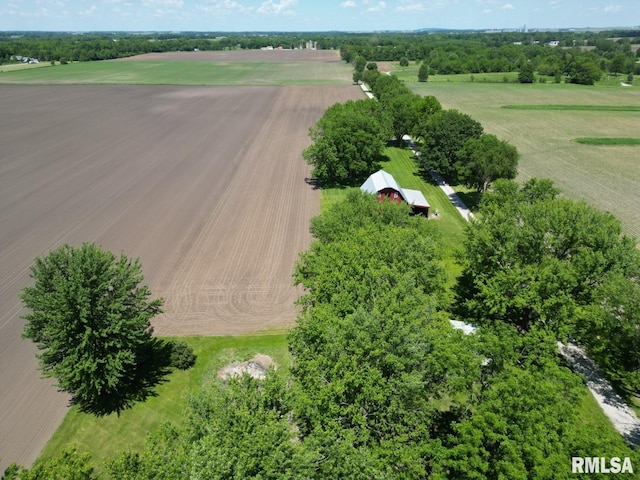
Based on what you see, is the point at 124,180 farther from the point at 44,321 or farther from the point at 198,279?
the point at 44,321

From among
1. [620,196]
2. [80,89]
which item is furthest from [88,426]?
[80,89]

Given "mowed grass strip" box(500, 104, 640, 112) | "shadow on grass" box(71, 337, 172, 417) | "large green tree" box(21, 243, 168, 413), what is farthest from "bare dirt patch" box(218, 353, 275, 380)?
"mowed grass strip" box(500, 104, 640, 112)

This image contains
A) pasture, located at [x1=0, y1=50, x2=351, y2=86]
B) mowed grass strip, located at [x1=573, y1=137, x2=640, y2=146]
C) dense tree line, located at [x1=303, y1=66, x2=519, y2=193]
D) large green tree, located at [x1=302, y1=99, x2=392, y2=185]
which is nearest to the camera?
dense tree line, located at [x1=303, y1=66, x2=519, y2=193]

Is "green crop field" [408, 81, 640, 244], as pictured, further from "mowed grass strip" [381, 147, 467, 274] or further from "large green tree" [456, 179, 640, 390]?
"large green tree" [456, 179, 640, 390]

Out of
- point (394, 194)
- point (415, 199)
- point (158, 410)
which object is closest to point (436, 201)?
point (415, 199)

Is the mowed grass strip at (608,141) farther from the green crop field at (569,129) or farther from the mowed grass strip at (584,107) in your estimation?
the mowed grass strip at (584,107)
